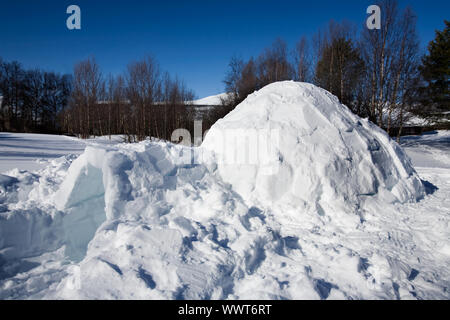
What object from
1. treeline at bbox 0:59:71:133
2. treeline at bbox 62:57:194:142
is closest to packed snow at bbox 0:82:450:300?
treeline at bbox 62:57:194:142

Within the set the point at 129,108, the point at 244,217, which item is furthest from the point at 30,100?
the point at 244,217

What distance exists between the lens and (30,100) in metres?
29.4

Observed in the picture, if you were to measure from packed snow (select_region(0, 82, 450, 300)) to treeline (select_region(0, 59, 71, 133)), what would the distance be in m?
28.6

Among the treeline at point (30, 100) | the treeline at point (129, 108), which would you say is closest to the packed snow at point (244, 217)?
the treeline at point (129, 108)

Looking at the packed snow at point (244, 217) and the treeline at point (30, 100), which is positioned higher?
the treeline at point (30, 100)

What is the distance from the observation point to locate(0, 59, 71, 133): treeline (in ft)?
87.0

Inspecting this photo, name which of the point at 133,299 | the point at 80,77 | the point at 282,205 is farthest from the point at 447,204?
the point at 80,77

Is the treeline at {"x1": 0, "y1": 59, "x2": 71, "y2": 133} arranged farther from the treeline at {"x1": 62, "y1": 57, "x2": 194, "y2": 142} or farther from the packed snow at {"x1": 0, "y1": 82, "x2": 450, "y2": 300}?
the packed snow at {"x1": 0, "y1": 82, "x2": 450, "y2": 300}

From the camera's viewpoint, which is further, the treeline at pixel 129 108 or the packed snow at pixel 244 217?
the treeline at pixel 129 108

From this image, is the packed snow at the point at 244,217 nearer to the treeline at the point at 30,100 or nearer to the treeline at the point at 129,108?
the treeline at the point at 129,108

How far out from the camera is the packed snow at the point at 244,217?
2162mm

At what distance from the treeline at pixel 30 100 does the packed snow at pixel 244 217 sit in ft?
93.7
